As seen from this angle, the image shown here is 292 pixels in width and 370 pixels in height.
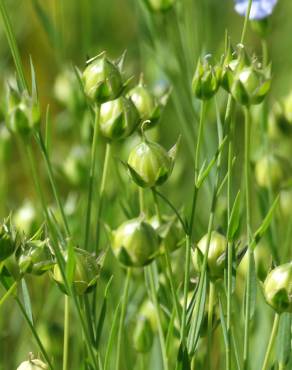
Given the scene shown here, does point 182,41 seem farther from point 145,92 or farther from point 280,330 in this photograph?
point 280,330

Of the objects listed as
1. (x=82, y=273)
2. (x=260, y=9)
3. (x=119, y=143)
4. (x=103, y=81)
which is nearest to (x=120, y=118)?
(x=103, y=81)

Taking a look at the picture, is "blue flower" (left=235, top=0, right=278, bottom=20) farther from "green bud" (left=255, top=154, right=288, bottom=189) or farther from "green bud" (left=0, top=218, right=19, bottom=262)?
"green bud" (left=0, top=218, right=19, bottom=262)

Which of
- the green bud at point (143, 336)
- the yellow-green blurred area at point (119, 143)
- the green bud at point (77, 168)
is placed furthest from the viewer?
the green bud at point (77, 168)

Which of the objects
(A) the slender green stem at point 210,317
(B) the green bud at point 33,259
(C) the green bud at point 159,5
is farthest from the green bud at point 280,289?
(C) the green bud at point 159,5

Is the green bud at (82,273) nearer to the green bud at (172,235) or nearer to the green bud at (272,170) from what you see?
the green bud at (172,235)

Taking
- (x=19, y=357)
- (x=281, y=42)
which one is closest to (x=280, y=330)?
(x=19, y=357)

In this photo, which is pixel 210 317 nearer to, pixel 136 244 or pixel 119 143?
pixel 136 244
